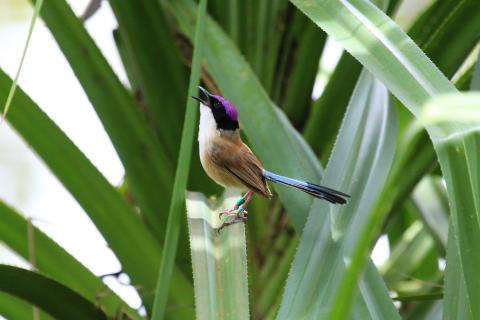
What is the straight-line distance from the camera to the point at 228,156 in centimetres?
171

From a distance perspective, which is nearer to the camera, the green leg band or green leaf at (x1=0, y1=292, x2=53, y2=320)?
the green leg band

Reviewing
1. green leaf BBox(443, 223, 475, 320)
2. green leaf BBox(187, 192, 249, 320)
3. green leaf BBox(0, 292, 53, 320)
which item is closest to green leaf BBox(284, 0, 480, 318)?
green leaf BBox(443, 223, 475, 320)

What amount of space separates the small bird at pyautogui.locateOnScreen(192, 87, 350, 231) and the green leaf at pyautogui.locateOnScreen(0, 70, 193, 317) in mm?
201

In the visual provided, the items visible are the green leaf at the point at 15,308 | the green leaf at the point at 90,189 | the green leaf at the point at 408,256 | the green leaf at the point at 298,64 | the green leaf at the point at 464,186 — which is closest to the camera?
the green leaf at the point at 464,186

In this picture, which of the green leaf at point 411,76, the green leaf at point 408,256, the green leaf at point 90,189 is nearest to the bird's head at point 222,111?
the green leaf at point 90,189

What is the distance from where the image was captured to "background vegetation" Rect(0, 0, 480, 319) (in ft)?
3.40

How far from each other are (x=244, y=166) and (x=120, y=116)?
32 centimetres

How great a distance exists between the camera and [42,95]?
3643mm

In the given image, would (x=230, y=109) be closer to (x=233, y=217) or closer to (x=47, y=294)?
(x=233, y=217)

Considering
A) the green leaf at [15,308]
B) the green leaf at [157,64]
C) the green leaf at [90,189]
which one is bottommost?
the green leaf at [15,308]

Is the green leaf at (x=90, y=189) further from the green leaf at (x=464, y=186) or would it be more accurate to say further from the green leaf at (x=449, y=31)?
the green leaf at (x=464, y=186)

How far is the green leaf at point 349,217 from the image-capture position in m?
1.07

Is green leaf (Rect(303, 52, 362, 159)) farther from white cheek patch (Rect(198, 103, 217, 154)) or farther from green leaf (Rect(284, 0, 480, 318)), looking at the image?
green leaf (Rect(284, 0, 480, 318))

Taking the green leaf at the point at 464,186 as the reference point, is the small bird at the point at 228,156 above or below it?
above
